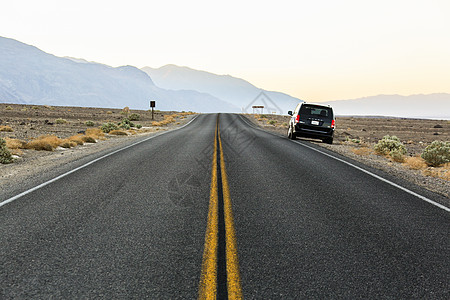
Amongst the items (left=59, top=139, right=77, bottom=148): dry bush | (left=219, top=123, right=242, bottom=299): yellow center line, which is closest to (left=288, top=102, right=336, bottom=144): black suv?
(left=59, top=139, right=77, bottom=148): dry bush

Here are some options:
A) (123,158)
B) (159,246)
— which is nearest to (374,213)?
(159,246)

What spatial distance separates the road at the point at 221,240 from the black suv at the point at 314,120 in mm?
10041

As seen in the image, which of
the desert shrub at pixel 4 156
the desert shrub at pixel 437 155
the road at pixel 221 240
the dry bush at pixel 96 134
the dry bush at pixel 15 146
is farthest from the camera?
the dry bush at pixel 96 134

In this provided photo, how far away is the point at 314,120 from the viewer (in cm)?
1756

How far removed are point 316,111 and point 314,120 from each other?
54 cm

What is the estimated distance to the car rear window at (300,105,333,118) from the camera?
17.5 m

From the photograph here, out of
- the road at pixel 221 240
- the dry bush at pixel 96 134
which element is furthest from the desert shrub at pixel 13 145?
the road at pixel 221 240

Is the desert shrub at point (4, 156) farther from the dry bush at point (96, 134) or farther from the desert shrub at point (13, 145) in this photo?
the dry bush at point (96, 134)

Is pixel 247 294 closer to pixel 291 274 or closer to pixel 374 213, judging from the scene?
pixel 291 274

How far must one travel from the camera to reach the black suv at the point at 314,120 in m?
17.5

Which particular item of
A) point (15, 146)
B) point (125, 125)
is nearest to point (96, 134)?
point (15, 146)

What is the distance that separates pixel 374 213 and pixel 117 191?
5.01 meters

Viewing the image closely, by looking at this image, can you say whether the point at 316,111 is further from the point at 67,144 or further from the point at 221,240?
the point at 221,240

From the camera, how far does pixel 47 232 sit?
448cm
